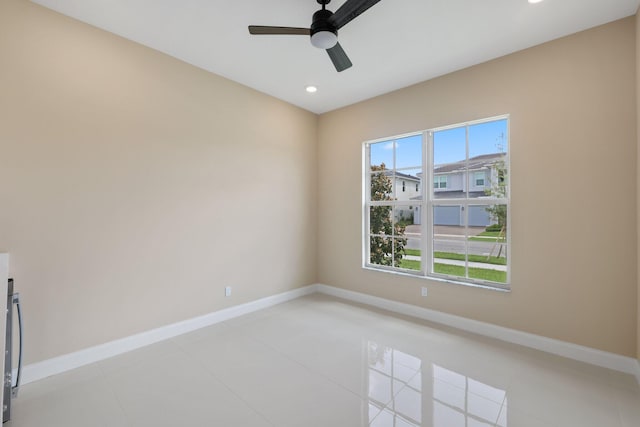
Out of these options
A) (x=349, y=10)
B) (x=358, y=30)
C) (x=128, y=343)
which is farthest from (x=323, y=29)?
(x=128, y=343)

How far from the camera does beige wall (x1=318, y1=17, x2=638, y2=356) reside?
240 cm

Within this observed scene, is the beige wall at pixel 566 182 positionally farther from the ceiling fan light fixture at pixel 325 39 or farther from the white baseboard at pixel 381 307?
the ceiling fan light fixture at pixel 325 39

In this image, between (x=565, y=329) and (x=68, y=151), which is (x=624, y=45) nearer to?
(x=565, y=329)

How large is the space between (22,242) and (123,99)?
4.69ft

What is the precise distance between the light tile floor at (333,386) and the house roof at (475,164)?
1.82m

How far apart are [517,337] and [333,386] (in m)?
1.96

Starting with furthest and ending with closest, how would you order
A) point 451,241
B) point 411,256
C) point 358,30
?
point 411,256, point 451,241, point 358,30

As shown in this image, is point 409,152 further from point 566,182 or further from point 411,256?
point 566,182

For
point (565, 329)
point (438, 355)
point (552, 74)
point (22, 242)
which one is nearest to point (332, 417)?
point (438, 355)

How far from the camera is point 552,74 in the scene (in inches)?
106

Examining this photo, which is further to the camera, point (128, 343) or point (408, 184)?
point (408, 184)

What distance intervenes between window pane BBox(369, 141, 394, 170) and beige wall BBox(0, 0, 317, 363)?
147 centimetres

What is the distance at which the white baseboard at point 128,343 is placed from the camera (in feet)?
7.47

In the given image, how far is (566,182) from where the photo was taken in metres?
2.63
